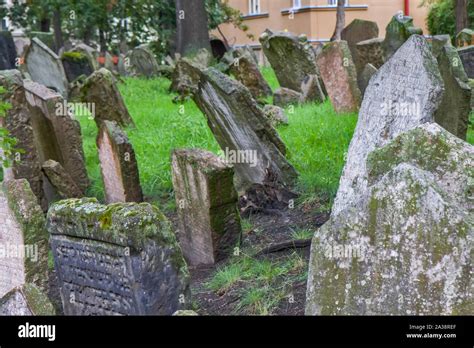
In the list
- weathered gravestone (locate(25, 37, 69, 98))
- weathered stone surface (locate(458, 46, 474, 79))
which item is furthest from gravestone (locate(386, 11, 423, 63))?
weathered gravestone (locate(25, 37, 69, 98))

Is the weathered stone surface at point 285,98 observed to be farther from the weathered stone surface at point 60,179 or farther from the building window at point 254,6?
the building window at point 254,6

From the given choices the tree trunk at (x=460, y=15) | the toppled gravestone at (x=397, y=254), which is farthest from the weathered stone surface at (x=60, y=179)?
the tree trunk at (x=460, y=15)

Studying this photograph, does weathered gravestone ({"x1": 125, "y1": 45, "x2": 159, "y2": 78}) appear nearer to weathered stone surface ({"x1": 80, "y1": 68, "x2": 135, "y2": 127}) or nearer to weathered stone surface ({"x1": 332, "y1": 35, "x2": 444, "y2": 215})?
weathered stone surface ({"x1": 80, "y1": 68, "x2": 135, "y2": 127})

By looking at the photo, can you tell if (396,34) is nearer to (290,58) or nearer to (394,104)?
(290,58)

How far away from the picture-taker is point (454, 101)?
7621mm

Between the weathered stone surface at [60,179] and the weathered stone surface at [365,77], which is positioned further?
the weathered stone surface at [365,77]

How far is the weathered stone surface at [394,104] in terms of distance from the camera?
18.7ft

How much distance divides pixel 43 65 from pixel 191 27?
5552mm

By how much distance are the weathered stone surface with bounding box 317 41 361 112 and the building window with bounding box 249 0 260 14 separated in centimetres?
2040

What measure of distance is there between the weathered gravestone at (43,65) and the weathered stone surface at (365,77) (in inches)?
222

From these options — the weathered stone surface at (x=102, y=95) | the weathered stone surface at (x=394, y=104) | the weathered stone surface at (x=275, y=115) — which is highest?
the weathered stone surface at (x=394, y=104)

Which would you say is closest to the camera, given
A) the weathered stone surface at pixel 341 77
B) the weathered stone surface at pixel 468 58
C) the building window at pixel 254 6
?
the weathered stone surface at pixel 341 77

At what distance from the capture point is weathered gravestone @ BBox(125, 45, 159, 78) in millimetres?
19078
